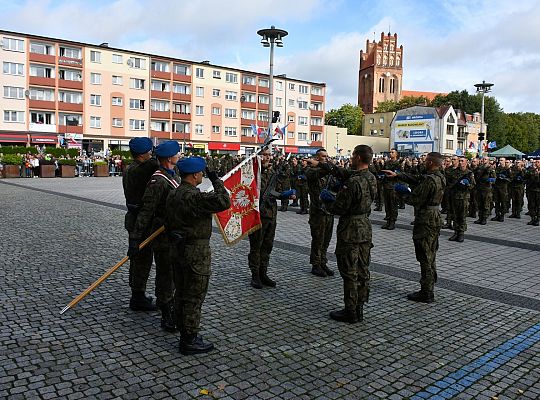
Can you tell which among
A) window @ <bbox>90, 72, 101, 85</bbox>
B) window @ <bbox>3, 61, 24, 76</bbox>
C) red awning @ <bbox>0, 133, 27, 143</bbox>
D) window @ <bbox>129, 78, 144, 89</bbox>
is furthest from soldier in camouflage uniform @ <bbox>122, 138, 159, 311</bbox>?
window @ <bbox>129, 78, 144, 89</bbox>

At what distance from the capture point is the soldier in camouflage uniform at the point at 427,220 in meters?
6.90

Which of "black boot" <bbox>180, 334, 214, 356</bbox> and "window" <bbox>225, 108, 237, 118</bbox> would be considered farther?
"window" <bbox>225, 108, 237, 118</bbox>

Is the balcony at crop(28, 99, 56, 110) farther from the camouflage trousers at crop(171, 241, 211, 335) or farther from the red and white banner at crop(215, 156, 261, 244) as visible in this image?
the camouflage trousers at crop(171, 241, 211, 335)

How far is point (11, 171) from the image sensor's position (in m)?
32.3

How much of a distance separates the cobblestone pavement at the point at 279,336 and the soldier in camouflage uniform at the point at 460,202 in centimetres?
254

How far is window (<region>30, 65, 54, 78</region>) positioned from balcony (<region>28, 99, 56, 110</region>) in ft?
10.0

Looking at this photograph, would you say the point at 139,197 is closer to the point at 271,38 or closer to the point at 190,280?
the point at 190,280

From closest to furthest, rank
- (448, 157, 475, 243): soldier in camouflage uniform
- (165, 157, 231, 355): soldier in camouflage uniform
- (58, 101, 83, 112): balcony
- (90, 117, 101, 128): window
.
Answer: (165, 157, 231, 355): soldier in camouflage uniform, (448, 157, 475, 243): soldier in camouflage uniform, (58, 101, 83, 112): balcony, (90, 117, 101, 128): window

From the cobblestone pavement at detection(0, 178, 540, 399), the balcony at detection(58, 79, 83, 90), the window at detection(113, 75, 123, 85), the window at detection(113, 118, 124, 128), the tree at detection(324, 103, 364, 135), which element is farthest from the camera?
the tree at detection(324, 103, 364, 135)

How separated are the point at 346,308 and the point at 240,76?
69912 millimetres

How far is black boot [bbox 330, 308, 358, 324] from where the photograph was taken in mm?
5913

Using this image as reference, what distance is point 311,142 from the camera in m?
83.0

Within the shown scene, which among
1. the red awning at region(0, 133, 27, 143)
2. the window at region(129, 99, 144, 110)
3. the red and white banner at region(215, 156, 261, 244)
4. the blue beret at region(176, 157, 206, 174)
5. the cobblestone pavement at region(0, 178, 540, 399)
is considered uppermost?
the window at region(129, 99, 144, 110)

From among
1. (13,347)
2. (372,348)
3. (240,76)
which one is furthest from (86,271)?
(240,76)
